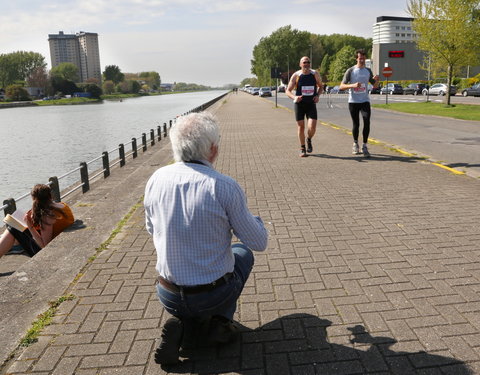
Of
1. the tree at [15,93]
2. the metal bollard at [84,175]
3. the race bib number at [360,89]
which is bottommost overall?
the metal bollard at [84,175]

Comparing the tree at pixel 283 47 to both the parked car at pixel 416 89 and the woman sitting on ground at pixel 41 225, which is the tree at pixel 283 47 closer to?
the parked car at pixel 416 89

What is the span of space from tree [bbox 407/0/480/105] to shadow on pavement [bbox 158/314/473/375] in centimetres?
2428

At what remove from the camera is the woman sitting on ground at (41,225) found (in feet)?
17.6

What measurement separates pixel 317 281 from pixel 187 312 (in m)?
1.42

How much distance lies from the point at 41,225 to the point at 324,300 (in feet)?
12.3

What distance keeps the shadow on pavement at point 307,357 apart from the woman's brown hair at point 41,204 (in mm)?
3449

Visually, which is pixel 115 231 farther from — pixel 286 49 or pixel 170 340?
pixel 286 49

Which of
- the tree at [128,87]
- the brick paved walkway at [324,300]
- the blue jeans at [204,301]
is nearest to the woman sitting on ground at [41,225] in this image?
the brick paved walkway at [324,300]

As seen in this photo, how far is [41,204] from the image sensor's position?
542 cm

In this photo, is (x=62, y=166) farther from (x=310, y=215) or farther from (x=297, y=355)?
(x=297, y=355)

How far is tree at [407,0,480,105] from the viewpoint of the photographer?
22.7 meters

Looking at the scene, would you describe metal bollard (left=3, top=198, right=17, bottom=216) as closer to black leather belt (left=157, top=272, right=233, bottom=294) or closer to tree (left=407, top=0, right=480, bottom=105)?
black leather belt (left=157, top=272, right=233, bottom=294)

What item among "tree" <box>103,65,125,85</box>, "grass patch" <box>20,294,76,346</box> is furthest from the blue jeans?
"tree" <box>103,65,125,85</box>

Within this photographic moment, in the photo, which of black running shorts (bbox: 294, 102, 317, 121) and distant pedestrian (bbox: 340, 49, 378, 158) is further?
black running shorts (bbox: 294, 102, 317, 121)
